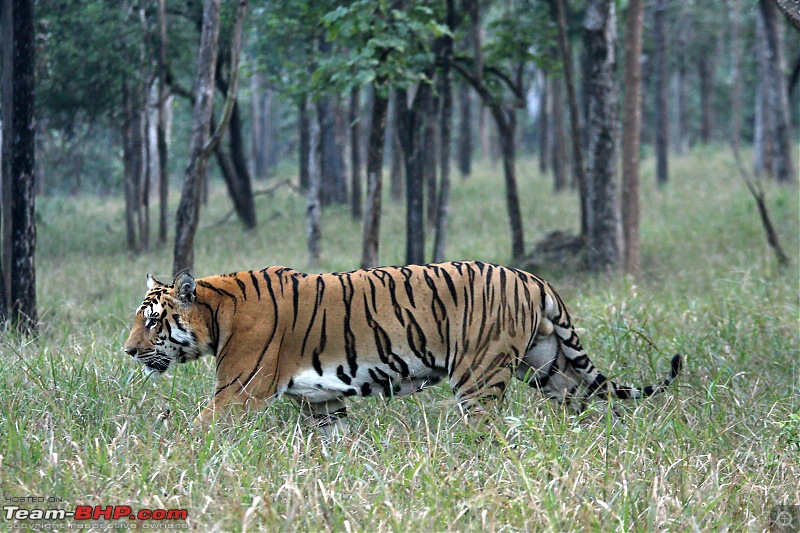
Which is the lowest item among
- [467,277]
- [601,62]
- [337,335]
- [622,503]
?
[622,503]

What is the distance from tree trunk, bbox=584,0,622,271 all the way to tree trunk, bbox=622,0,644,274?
0.40m

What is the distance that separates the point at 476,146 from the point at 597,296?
4498 centimetres

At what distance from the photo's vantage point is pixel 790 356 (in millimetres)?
6465

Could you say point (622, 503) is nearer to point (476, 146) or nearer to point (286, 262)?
point (286, 262)

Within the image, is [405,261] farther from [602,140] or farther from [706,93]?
[706,93]

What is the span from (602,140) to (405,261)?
3219 mm

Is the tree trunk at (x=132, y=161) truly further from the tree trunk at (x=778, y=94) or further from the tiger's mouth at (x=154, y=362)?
the tree trunk at (x=778, y=94)

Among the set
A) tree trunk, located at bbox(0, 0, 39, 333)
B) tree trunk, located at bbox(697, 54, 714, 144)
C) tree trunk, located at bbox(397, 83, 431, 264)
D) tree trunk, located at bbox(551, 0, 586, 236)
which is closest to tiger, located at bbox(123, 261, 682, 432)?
tree trunk, located at bbox(0, 0, 39, 333)

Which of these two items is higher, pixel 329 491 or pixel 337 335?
pixel 337 335

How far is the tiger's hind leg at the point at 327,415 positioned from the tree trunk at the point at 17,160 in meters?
3.65

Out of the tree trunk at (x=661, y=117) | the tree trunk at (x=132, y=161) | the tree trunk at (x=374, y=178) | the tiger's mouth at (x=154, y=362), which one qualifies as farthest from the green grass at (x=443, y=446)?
the tree trunk at (x=661, y=117)

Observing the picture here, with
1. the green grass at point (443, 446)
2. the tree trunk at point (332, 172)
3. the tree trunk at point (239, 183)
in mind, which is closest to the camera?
the green grass at point (443, 446)

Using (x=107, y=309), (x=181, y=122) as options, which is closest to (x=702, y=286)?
(x=107, y=309)

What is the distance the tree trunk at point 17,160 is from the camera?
7.48m
